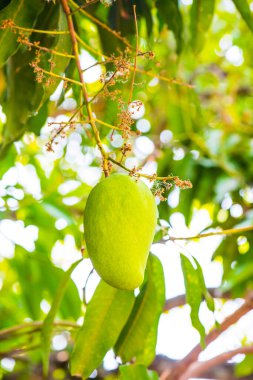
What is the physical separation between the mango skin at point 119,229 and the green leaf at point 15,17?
26cm

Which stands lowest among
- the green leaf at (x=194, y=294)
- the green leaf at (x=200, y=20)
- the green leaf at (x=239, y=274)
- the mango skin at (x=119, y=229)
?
the mango skin at (x=119, y=229)

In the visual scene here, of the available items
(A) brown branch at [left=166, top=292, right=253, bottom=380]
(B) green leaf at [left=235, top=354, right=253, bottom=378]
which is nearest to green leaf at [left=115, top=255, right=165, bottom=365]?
(A) brown branch at [left=166, top=292, right=253, bottom=380]

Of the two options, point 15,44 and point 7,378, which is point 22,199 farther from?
point 15,44

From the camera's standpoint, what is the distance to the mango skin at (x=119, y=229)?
661 millimetres

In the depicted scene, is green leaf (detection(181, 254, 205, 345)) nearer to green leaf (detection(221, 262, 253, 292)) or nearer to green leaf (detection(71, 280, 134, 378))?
green leaf (detection(71, 280, 134, 378))

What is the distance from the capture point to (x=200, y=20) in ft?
3.83

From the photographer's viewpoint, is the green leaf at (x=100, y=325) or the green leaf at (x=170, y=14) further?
the green leaf at (x=170, y=14)

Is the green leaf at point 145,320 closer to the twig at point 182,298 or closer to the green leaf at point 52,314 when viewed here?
the green leaf at point 52,314

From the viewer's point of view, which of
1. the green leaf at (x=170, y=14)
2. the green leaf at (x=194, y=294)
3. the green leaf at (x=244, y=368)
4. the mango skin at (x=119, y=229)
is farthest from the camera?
the green leaf at (x=244, y=368)

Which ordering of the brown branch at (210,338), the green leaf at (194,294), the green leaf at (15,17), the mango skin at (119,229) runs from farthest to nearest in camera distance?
the brown branch at (210,338) → the green leaf at (194,294) → the green leaf at (15,17) → the mango skin at (119,229)

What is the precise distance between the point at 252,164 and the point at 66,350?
Result: 0.67 metres

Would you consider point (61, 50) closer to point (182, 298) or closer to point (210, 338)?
point (210, 338)

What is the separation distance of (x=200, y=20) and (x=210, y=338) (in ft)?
2.02

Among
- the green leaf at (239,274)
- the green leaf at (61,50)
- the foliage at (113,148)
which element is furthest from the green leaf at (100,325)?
the green leaf at (239,274)
